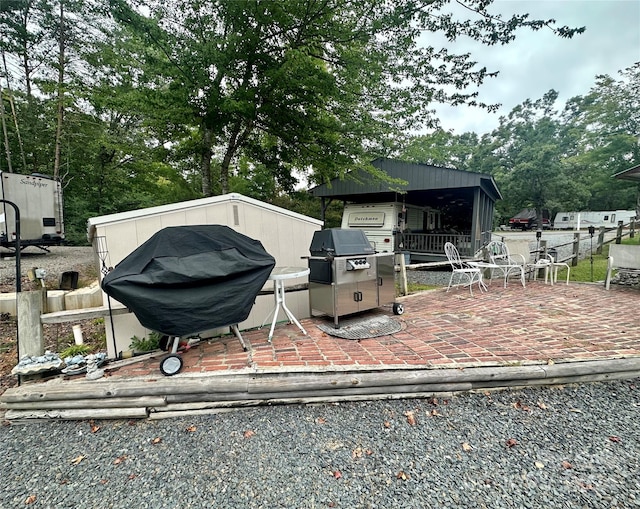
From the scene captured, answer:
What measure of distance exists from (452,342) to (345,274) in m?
1.44

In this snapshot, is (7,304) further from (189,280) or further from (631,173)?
(631,173)

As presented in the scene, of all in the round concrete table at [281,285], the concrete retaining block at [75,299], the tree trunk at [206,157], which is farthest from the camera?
the tree trunk at [206,157]

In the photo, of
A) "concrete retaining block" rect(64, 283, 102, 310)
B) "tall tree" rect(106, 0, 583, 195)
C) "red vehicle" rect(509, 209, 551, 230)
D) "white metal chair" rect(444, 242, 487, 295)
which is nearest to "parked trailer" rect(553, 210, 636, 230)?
"red vehicle" rect(509, 209, 551, 230)

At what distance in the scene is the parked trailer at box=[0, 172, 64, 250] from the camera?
7133 millimetres

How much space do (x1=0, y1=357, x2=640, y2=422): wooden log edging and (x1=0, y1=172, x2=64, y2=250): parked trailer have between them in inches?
277

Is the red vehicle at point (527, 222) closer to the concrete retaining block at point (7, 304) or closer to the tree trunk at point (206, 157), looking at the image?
the tree trunk at point (206, 157)

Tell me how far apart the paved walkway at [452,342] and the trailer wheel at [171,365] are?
0.11 metres

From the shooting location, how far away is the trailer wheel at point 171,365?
250 cm

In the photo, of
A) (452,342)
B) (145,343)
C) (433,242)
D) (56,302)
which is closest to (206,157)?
(56,302)

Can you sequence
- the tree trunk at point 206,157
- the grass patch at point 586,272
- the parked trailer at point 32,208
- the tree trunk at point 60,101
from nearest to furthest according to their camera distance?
the grass patch at point 586,272
the parked trailer at point 32,208
the tree trunk at point 206,157
the tree trunk at point 60,101

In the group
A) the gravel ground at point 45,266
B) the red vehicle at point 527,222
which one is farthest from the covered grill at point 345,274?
the red vehicle at point 527,222

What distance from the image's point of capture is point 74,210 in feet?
43.0

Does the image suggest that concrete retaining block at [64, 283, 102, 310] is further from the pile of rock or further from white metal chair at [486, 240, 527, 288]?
the pile of rock

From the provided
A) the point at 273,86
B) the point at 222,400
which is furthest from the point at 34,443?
the point at 273,86
